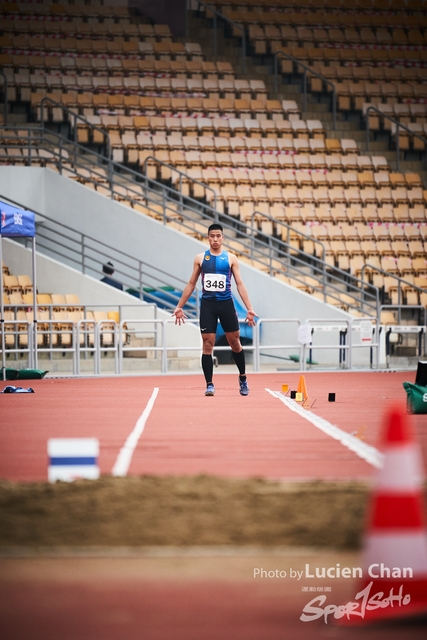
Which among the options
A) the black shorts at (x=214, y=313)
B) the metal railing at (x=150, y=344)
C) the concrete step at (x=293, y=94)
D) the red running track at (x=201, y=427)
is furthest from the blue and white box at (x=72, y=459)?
the concrete step at (x=293, y=94)

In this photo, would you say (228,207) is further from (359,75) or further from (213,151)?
(359,75)

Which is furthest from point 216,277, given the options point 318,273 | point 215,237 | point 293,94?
point 293,94

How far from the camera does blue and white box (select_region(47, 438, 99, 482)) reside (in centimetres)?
577

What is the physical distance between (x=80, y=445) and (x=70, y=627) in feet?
8.10

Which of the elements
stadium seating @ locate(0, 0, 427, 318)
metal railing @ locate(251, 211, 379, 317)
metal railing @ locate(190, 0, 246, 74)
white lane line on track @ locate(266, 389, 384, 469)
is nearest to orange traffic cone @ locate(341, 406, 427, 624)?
white lane line on track @ locate(266, 389, 384, 469)

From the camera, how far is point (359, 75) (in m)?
31.8

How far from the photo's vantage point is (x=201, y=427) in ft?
29.9

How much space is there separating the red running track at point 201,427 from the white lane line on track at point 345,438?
0.26 feet

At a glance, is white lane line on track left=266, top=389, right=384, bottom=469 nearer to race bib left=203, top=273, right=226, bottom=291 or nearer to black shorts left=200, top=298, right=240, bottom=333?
black shorts left=200, top=298, right=240, bottom=333

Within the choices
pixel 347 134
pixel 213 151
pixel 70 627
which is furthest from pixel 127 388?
pixel 347 134

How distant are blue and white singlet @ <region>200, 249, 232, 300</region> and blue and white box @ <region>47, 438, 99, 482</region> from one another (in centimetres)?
696

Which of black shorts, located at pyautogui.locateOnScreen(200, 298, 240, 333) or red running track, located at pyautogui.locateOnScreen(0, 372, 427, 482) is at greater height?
black shorts, located at pyautogui.locateOnScreen(200, 298, 240, 333)

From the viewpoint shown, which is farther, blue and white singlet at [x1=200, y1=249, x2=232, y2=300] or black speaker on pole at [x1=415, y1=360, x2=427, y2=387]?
blue and white singlet at [x1=200, y1=249, x2=232, y2=300]

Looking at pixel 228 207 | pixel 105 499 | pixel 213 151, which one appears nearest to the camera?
pixel 105 499
